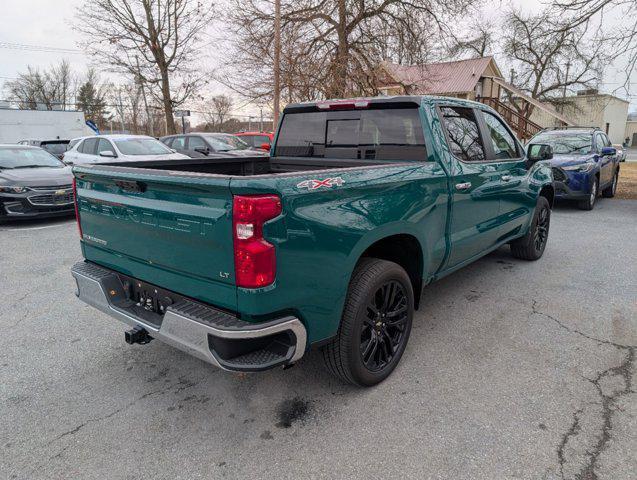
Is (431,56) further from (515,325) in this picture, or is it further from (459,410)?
(459,410)

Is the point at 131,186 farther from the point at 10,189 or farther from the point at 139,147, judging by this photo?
the point at 139,147

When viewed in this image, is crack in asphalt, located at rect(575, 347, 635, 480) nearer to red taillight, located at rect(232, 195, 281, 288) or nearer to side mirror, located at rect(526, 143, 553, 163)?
red taillight, located at rect(232, 195, 281, 288)

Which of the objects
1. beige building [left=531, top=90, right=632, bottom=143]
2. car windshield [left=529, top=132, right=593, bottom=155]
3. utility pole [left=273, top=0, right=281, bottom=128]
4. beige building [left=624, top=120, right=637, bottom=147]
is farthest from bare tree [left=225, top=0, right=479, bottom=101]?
beige building [left=624, top=120, right=637, bottom=147]

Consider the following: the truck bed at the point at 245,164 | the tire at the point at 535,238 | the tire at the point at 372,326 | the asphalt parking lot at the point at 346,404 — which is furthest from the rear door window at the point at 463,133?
the tire at the point at 535,238

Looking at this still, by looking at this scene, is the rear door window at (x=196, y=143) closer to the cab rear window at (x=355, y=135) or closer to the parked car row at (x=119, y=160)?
the parked car row at (x=119, y=160)

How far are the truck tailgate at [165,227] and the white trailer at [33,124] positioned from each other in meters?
31.6

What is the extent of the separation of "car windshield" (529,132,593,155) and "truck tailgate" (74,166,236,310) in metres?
9.95

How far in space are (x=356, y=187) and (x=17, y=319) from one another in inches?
143

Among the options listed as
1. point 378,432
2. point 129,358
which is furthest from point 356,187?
point 129,358

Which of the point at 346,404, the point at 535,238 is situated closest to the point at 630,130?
the point at 535,238

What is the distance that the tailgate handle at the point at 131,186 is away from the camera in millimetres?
2537

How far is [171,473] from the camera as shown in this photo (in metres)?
2.26

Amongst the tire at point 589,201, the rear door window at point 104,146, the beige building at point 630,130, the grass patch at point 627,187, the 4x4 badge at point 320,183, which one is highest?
the beige building at point 630,130

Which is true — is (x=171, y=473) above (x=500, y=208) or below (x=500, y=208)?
below
